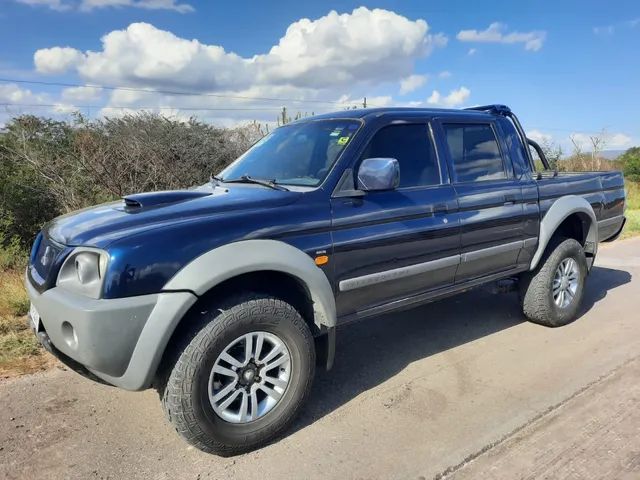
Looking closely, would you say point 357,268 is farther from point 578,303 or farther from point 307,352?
point 578,303

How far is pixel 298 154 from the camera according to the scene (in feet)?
12.3

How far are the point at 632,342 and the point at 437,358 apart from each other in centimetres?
180

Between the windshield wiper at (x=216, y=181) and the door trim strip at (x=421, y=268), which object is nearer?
the door trim strip at (x=421, y=268)

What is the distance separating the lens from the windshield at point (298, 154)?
3477 millimetres

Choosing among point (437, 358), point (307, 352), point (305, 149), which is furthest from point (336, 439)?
point (305, 149)

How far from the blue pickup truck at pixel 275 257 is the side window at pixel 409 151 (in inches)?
0.4

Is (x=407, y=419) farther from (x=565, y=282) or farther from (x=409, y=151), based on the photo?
(x=565, y=282)

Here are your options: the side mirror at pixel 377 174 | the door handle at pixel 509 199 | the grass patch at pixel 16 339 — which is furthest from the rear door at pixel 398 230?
the grass patch at pixel 16 339

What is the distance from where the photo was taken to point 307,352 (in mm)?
3059

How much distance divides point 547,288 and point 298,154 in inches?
107

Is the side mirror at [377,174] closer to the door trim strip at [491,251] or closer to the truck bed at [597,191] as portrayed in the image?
the door trim strip at [491,251]

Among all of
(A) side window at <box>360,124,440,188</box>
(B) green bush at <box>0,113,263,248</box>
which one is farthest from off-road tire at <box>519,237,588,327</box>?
(B) green bush at <box>0,113,263,248</box>

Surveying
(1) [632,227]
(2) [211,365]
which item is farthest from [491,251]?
(1) [632,227]

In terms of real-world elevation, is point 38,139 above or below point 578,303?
above
